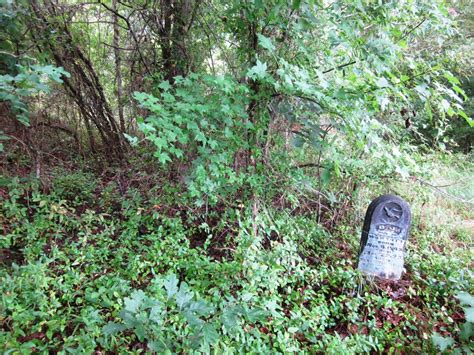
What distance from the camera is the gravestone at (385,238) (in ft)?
9.51

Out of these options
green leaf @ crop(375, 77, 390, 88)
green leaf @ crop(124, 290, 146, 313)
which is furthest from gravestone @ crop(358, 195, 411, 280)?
green leaf @ crop(124, 290, 146, 313)

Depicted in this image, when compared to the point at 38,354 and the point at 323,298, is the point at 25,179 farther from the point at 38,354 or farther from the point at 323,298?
the point at 323,298

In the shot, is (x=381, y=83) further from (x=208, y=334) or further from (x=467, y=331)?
(x=208, y=334)

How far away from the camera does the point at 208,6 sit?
3463 millimetres

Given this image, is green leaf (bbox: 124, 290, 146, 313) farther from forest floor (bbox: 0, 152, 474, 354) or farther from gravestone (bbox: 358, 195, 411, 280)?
gravestone (bbox: 358, 195, 411, 280)

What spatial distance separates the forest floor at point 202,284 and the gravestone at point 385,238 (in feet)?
0.51

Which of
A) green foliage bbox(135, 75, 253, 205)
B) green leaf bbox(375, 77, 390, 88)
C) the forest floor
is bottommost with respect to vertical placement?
the forest floor

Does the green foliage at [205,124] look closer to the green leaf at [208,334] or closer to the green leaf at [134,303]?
the green leaf at [134,303]

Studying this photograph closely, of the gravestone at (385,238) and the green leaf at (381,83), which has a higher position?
the green leaf at (381,83)

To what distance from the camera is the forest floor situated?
6.12 ft

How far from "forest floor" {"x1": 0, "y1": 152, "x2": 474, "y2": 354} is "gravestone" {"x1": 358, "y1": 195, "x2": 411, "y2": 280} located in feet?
0.51

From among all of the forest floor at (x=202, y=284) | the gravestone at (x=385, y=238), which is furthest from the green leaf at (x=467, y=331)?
the gravestone at (x=385, y=238)

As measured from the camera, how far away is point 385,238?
116 inches

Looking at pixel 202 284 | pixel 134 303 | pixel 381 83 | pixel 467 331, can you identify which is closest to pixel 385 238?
pixel 467 331
